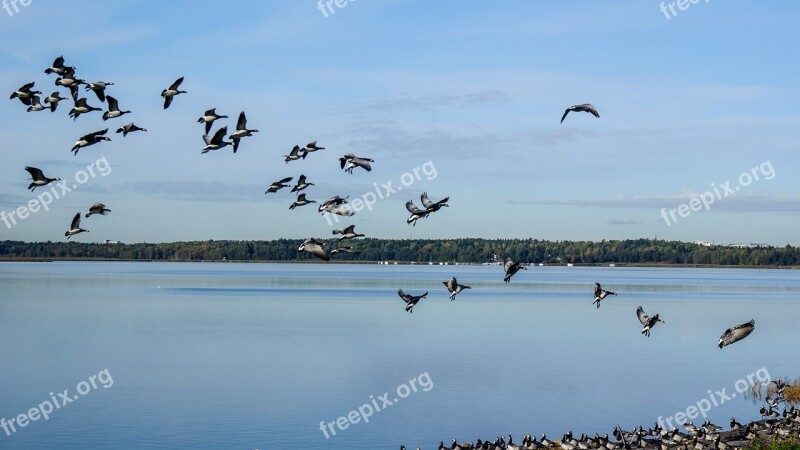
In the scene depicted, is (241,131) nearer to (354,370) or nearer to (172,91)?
(172,91)

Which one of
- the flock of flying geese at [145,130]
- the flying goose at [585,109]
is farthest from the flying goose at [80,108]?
the flying goose at [585,109]

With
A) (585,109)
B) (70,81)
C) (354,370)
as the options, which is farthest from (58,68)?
(354,370)

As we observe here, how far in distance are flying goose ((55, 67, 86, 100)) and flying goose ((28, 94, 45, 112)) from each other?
Result: 967 millimetres

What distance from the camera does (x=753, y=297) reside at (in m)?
117

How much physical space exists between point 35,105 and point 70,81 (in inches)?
57.5

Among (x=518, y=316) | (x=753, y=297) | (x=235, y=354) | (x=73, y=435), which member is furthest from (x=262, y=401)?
(x=753, y=297)

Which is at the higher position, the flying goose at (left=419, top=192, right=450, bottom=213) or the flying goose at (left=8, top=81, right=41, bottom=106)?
the flying goose at (left=8, top=81, right=41, bottom=106)

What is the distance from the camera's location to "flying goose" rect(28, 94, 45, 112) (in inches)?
974

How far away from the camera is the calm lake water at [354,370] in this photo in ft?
114

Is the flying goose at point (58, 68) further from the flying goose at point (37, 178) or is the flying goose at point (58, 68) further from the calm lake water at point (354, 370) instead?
the calm lake water at point (354, 370)

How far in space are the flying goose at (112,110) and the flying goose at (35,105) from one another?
150 cm

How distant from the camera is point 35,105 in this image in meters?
25.1

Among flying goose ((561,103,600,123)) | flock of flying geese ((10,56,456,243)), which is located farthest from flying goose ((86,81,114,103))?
flying goose ((561,103,600,123))

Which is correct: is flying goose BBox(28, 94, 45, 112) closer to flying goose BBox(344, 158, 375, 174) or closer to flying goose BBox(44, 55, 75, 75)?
flying goose BBox(44, 55, 75, 75)
